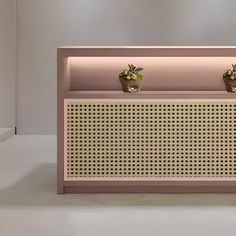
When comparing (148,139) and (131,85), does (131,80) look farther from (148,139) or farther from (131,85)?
(148,139)

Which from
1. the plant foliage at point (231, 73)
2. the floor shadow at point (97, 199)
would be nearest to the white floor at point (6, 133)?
the floor shadow at point (97, 199)

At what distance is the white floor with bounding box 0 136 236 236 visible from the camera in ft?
10.3

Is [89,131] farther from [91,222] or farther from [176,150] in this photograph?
[91,222]

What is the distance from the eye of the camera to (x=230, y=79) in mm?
4156

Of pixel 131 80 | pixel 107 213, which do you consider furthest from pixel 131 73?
pixel 107 213

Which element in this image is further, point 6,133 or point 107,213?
point 6,133
